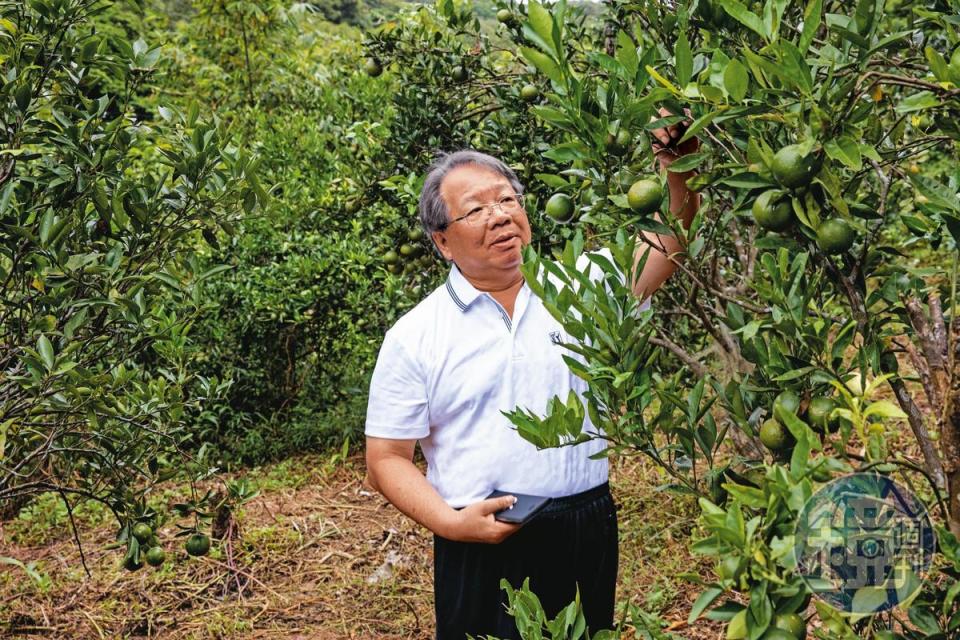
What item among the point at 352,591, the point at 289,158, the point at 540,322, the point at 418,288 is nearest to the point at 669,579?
the point at 352,591

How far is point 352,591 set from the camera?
152 inches

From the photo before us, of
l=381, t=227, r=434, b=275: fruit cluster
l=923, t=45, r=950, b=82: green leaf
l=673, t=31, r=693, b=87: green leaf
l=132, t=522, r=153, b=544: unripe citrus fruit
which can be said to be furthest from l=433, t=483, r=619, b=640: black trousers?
l=381, t=227, r=434, b=275: fruit cluster

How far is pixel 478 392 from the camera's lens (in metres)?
2.02

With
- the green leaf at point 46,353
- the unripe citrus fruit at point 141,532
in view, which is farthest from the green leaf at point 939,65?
the unripe citrus fruit at point 141,532

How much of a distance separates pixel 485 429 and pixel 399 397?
23 cm

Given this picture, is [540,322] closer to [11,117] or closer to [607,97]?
[607,97]

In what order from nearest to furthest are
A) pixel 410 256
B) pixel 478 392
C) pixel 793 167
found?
1. pixel 793 167
2. pixel 478 392
3. pixel 410 256

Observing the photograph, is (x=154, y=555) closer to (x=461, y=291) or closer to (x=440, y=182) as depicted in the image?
(x=461, y=291)

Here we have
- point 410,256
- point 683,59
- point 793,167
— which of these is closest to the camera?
point 793,167

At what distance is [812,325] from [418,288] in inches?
120

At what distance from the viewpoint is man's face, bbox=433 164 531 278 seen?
2.05 meters

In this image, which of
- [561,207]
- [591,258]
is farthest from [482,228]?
[591,258]

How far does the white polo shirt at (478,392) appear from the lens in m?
1.99

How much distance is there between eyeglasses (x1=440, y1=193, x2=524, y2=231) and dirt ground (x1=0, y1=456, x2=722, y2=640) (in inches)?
70.0
